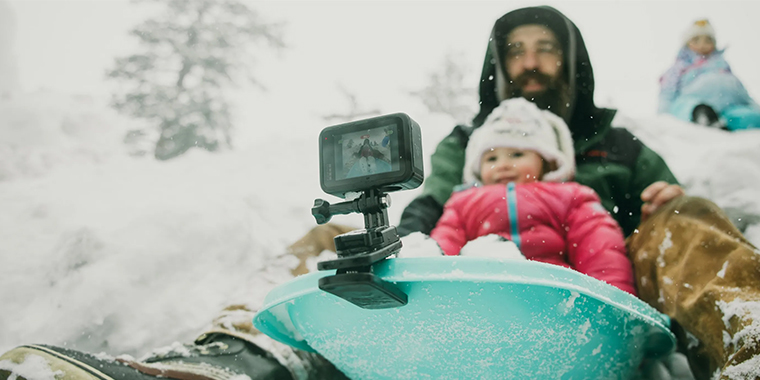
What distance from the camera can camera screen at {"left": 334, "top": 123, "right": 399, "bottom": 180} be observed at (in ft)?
1.75

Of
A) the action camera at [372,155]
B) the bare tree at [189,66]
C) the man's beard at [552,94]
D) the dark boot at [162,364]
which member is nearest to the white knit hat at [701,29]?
the man's beard at [552,94]

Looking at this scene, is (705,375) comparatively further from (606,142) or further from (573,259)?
(606,142)

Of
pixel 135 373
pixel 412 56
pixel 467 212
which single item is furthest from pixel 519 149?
pixel 412 56

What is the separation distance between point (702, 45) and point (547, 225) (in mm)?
3600

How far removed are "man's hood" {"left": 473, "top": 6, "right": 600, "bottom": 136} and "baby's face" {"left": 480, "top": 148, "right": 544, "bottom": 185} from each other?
42 centimetres

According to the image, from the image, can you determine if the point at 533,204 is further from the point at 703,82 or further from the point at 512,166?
the point at 703,82

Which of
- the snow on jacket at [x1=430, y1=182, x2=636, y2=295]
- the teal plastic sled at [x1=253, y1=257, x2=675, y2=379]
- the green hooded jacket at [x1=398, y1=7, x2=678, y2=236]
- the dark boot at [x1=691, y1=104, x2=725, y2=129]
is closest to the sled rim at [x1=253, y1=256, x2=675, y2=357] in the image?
the teal plastic sled at [x1=253, y1=257, x2=675, y2=379]

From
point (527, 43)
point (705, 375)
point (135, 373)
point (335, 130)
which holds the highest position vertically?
point (527, 43)

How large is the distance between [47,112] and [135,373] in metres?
2.53

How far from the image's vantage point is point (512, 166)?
1268mm

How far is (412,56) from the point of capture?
3516 millimetres

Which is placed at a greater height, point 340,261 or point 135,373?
point 340,261

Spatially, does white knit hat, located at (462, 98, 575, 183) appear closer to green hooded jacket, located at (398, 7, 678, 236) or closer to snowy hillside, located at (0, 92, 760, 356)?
green hooded jacket, located at (398, 7, 678, 236)

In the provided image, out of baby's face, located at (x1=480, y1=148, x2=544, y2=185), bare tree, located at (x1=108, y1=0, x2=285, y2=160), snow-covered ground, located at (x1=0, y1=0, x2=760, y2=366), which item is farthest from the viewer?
bare tree, located at (x1=108, y1=0, x2=285, y2=160)
